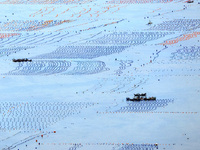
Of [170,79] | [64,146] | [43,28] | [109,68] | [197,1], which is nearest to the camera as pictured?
[64,146]

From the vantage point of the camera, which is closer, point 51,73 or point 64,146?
point 64,146

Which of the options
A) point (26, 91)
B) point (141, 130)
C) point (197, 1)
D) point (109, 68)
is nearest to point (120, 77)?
point (109, 68)

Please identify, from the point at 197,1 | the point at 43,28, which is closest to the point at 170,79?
the point at 43,28

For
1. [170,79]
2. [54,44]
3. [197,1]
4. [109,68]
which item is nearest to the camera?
[170,79]

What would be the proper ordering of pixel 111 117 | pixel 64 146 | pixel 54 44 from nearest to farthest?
pixel 64 146 < pixel 111 117 < pixel 54 44

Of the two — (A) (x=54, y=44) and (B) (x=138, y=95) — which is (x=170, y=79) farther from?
(A) (x=54, y=44)

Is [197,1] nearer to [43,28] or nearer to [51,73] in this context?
[43,28]

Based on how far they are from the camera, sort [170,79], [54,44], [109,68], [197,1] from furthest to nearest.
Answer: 1. [197,1]
2. [54,44]
3. [109,68]
4. [170,79]

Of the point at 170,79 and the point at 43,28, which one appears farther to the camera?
the point at 43,28
